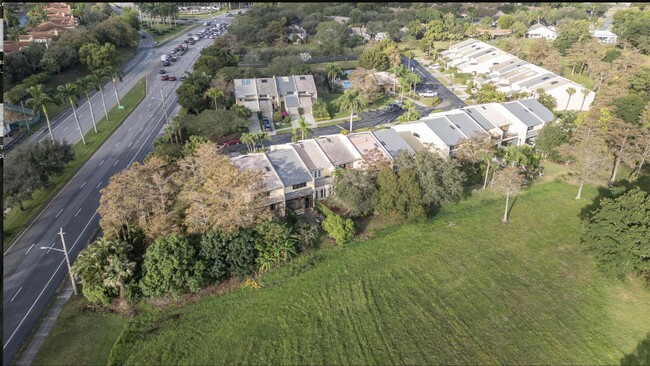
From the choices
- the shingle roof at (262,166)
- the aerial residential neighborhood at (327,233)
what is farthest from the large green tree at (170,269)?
the shingle roof at (262,166)

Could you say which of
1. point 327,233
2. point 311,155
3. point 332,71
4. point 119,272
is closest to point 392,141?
point 311,155

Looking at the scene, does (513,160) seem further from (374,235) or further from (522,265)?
(374,235)

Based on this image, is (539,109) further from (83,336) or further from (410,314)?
(83,336)

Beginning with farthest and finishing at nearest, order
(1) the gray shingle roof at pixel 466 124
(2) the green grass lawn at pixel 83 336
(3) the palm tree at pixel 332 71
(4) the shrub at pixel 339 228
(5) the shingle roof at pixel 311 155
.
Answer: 1. (3) the palm tree at pixel 332 71
2. (1) the gray shingle roof at pixel 466 124
3. (5) the shingle roof at pixel 311 155
4. (4) the shrub at pixel 339 228
5. (2) the green grass lawn at pixel 83 336

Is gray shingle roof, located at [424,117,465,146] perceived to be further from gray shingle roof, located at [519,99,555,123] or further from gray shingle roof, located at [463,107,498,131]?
gray shingle roof, located at [519,99,555,123]

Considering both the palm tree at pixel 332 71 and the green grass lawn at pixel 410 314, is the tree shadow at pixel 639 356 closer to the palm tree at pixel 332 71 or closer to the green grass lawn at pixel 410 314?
the green grass lawn at pixel 410 314

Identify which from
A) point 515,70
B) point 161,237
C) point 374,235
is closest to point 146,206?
point 161,237

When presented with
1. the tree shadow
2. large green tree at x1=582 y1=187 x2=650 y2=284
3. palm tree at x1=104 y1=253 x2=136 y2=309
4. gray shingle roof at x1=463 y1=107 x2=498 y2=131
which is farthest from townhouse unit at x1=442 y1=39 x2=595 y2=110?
palm tree at x1=104 y1=253 x2=136 y2=309
